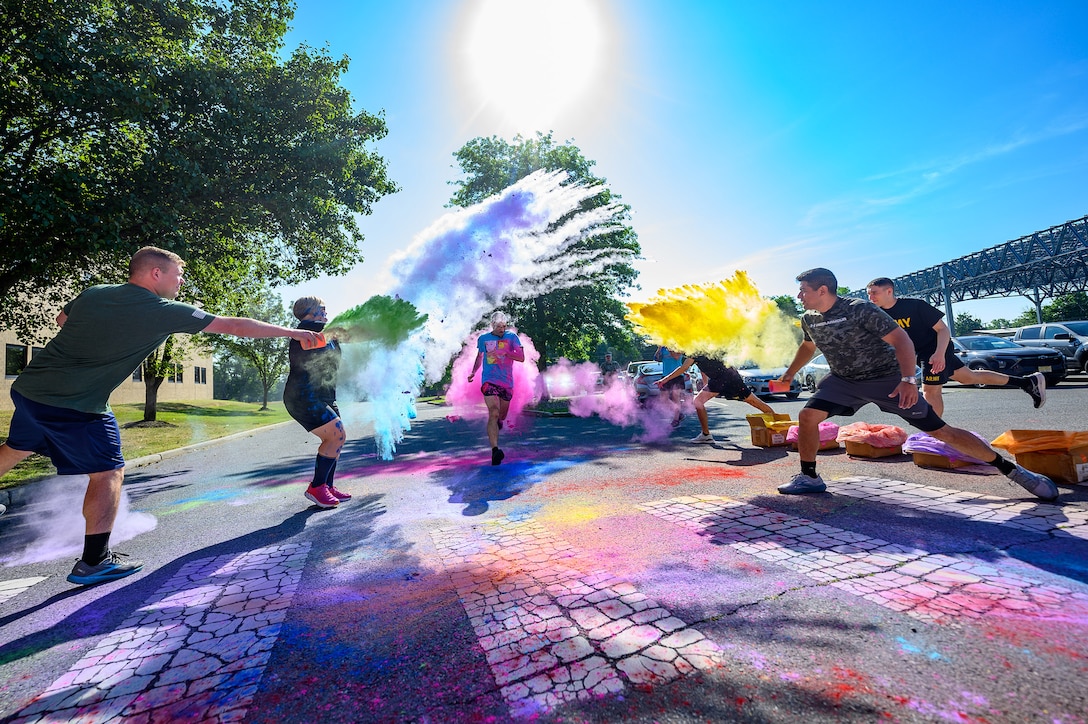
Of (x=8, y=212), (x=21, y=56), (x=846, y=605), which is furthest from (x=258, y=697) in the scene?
(x=21, y=56)

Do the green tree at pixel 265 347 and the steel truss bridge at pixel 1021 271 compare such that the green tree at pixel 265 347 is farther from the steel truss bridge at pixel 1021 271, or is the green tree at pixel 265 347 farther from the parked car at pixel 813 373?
the steel truss bridge at pixel 1021 271

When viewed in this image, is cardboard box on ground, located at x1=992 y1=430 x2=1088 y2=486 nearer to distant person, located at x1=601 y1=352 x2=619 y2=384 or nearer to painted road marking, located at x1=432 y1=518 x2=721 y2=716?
painted road marking, located at x1=432 y1=518 x2=721 y2=716

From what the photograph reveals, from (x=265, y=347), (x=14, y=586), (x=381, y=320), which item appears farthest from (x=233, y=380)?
(x=14, y=586)

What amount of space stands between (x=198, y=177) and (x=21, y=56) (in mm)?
3636

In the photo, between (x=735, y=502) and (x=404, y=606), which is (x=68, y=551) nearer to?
(x=404, y=606)

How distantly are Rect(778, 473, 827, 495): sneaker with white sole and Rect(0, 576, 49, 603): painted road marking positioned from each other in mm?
5358

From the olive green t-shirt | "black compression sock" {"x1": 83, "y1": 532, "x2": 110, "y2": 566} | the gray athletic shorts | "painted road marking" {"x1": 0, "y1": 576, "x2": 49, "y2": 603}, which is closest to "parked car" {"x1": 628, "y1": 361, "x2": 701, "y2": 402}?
the gray athletic shorts

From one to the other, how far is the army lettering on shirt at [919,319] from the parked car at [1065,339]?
13.1 m

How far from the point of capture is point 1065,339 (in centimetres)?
1528

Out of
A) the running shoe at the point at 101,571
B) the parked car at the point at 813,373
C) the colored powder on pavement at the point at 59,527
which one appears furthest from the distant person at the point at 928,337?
the parked car at the point at 813,373

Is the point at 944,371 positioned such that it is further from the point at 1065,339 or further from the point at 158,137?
the point at 1065,339

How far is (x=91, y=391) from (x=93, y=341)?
0.33m

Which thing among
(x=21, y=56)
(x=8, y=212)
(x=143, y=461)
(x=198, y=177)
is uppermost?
(x=21, y=56)

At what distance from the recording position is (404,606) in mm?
2500
